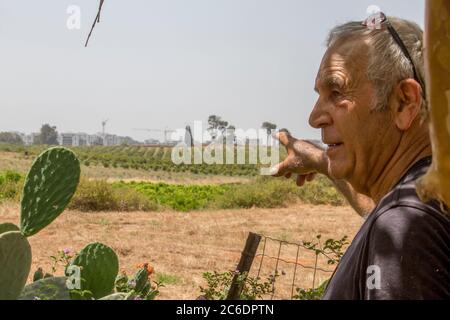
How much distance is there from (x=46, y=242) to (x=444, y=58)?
1462cm

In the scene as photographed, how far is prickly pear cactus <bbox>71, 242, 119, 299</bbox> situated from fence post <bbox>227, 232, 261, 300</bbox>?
248 centimetres

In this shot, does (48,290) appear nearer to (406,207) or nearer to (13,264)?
(13,264)

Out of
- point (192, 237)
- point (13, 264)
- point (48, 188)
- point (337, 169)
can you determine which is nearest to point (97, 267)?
point (48, 188)

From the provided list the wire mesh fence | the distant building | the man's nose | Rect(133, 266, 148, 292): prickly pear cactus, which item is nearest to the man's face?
the man's nose

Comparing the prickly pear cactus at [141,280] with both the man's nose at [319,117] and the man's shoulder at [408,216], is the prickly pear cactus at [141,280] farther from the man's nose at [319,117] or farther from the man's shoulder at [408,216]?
the man's shoulder at [408,216]

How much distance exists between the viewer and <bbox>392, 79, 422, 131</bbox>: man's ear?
36.0 inches

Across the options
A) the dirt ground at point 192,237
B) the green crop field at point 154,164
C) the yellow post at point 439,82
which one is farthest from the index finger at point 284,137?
the green crop field at point 154,164

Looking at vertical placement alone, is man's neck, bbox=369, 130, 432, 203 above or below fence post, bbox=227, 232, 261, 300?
above

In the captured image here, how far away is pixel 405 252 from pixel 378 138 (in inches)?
12.4

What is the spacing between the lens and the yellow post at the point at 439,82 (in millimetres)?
154

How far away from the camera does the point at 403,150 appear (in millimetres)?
973

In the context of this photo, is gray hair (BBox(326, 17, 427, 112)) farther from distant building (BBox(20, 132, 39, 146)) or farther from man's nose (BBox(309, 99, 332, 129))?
distant building (BBox(20, 132, 39, 146))

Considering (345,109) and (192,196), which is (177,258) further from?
(192,196)

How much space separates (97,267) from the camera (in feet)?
3.76
